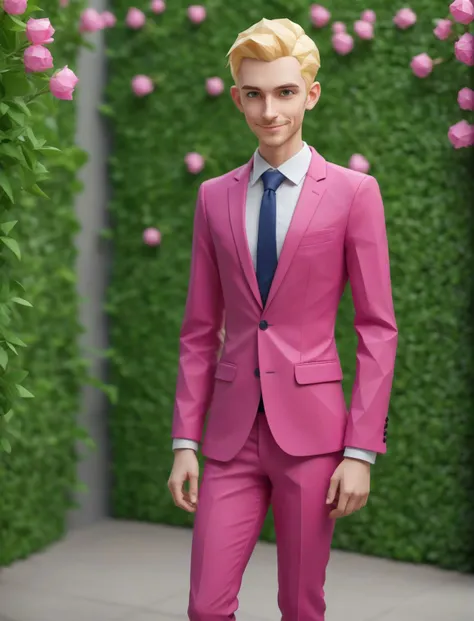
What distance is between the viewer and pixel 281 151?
7.93 ft

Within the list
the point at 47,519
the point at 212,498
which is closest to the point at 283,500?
the point at 212,498

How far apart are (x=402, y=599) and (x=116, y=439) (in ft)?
5.99

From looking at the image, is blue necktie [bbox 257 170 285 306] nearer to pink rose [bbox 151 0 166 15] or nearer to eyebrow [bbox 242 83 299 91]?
eyebrow [bbox 242 83 299 91]

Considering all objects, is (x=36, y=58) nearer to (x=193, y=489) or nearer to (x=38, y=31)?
(x=38, y=31)

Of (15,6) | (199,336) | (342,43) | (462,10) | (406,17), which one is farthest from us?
(342,43)

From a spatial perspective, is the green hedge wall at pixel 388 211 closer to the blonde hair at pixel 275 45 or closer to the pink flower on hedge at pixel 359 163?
the pink flower on hedge at pixel 359 163

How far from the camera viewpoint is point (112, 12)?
5242mm

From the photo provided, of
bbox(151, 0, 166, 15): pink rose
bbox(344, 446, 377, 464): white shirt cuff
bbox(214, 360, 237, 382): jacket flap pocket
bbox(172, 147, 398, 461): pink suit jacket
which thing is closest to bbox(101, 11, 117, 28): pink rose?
bbox(151, 0, 166, 15): pink rose

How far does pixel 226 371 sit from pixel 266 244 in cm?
32

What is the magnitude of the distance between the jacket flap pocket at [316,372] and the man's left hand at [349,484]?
0.19 meters

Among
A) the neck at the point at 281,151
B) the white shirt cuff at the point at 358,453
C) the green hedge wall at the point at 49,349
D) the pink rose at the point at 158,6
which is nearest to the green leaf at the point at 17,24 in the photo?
the neck at the point at 281,151

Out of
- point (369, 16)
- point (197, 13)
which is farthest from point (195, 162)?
point (369, 16)

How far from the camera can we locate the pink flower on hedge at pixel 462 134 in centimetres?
421

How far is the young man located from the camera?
233 centimetres
